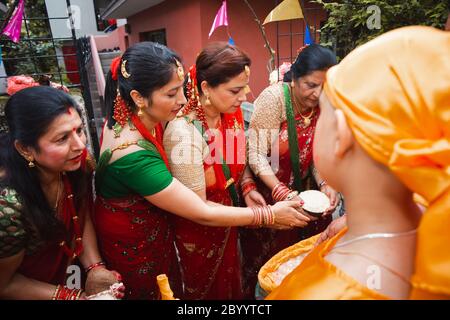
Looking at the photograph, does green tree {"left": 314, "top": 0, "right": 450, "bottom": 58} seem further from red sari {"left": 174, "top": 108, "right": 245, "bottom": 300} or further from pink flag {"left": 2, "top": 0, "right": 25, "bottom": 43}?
pink flag {"left": 2, "top": 0, "right": 25, "bottom": 43}

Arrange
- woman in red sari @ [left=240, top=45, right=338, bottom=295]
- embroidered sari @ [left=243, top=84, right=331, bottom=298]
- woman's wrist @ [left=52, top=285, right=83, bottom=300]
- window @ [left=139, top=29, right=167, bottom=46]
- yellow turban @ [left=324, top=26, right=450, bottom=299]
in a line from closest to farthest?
1. yellow turban @ [left=324, top=26, right=450, bottom=299]
2. woman's wrist @ [left=52, top=285, right=83, bottom=300]
3. woman in red sari @ [left=240, top=45, right=338, bottom=295]
4. embroidered sari @ [left=243, top=84, right=331, bottom=298]
5. window @ [left=139, top=29, right=167, bottom=46]

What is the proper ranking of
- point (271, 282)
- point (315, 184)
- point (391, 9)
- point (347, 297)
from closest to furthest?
1. point (347, 297)
2. point (271, 282)
3. point (315, 184)
4. point (391, 9)

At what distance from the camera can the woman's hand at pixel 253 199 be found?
7.24 feet

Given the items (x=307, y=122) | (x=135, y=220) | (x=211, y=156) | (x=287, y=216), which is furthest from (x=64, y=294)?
(x=307, y=122)

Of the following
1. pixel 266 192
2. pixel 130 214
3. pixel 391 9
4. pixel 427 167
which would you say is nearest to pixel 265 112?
pixel 266 192

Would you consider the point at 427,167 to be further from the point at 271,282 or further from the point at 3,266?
the point at 3,266

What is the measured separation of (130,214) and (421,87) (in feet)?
4.88

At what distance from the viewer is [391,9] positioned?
315cm

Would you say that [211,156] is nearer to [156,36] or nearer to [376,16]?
[376,16]

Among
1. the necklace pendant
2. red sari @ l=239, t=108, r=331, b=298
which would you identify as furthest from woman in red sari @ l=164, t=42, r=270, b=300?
the necklace pendant

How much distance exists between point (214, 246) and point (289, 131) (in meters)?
0.94

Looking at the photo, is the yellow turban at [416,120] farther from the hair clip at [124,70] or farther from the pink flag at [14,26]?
the pink flag at [14,26]

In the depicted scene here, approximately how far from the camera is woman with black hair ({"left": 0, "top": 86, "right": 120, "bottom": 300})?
1349 mm

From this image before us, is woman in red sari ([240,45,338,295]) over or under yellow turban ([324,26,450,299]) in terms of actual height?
under
